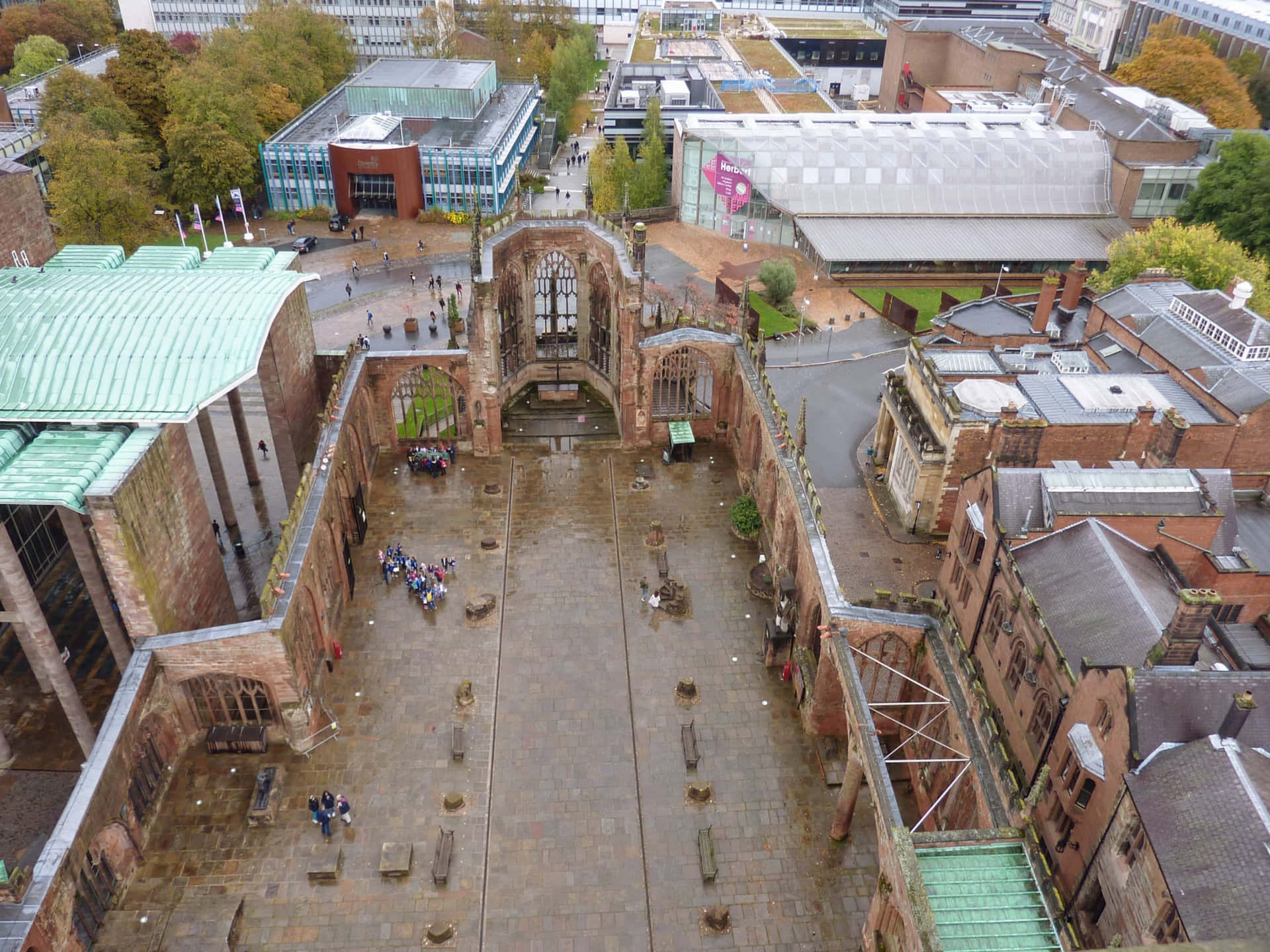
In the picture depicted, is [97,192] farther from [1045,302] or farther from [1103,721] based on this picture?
[1103,721]

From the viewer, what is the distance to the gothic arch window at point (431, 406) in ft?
193

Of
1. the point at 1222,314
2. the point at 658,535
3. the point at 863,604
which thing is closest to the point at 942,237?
the point at 1222,314

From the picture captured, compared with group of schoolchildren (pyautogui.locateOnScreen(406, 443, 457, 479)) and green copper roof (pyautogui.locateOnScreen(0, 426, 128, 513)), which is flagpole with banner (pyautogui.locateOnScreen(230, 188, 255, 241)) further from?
green copper roof (pyautogui.locateOnScreen(0, 426, 128, 513))

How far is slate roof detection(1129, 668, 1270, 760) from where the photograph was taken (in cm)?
2850

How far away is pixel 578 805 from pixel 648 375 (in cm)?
2946

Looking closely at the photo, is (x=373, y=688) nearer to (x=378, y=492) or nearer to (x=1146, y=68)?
(x=378, y=492)

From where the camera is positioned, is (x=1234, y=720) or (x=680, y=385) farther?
(x=680, y=385)

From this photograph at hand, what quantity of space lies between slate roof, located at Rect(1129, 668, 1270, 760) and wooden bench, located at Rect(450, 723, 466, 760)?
25.7 metres

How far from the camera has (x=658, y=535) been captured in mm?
51781

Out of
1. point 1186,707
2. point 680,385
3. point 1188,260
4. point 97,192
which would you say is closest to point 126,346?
point 680,385

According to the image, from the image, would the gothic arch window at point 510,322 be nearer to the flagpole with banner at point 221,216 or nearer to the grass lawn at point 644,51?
the flagpole with banner at point 221,216

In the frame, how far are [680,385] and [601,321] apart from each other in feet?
30.2

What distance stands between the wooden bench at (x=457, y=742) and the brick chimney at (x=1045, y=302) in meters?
54.6

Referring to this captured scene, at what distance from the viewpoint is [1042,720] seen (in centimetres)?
3531
